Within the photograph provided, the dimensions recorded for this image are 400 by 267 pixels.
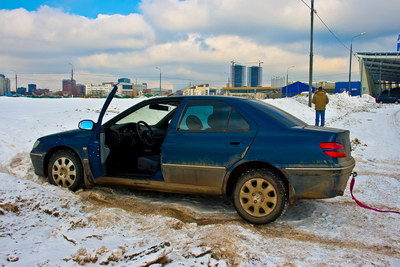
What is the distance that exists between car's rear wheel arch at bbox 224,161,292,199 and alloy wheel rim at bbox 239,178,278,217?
0.54 feet

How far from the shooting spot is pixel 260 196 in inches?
155

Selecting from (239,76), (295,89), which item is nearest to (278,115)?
(295,89)

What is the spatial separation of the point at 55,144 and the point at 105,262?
2882 mm

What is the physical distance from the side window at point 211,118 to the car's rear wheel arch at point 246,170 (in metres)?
0.43

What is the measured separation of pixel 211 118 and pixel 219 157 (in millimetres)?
559

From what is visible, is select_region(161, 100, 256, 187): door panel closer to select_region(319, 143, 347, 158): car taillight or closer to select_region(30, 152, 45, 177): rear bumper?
select_region(319, 143, 347, 158): car taillight

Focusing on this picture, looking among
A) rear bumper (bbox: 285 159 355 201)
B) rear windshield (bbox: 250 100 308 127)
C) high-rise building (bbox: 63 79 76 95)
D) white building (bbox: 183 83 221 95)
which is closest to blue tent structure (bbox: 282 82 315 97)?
high-rise building (bbox: 63 79 76 95)

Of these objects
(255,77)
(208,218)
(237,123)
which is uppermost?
(255,77)

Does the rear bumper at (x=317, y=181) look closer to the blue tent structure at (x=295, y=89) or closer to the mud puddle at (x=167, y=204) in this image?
the mud puddle at (x=167, y=204)

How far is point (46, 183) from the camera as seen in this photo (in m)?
5.26

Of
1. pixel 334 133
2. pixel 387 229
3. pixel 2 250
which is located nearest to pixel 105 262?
pixel 2 250

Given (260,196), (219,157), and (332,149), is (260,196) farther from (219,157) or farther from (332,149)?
(332,149)

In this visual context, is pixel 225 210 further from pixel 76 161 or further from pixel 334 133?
pixel 76 161

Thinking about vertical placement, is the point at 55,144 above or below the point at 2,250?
above
